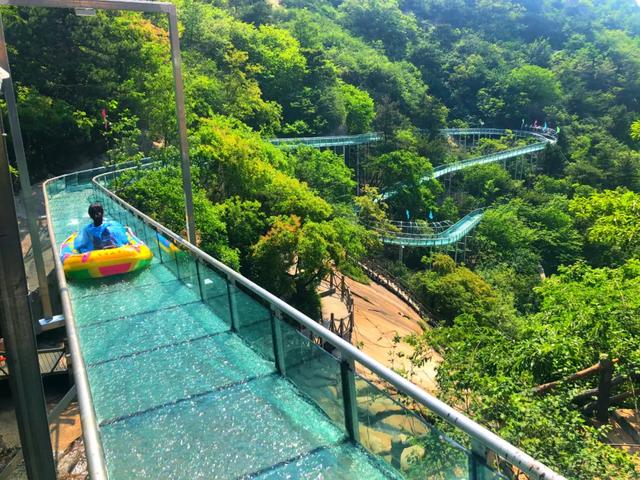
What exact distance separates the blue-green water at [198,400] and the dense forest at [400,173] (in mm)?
4544

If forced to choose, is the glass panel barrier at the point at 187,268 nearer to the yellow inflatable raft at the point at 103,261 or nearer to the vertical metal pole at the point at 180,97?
the yellow inflatable raft at the point at 103,261

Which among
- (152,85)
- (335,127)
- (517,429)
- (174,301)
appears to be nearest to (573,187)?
(335,127)

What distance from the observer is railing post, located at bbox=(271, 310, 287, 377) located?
4.73 meters

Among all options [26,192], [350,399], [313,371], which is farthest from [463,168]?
[350,399]

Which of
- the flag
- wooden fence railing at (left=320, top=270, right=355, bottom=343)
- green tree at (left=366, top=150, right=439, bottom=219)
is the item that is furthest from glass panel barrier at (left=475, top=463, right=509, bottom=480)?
green tree at (left=366, top=150, right=439, bottom=219)

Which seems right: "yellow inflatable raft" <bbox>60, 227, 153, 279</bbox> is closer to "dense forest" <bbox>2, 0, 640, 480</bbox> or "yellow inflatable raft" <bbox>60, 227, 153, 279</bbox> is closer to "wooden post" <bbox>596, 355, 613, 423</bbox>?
"dense forest" <bbox>2, 0, 640, 480</bbox>

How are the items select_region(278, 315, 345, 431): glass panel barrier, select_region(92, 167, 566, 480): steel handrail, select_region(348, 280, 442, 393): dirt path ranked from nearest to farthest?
select_region(92, 167, 566, 480): steel handrail → select_region(278, 315, 345, 431): glass panel barrier → select_region(348, 280, 442, 393): dirt path

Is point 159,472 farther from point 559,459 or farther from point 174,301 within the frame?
point 559,459

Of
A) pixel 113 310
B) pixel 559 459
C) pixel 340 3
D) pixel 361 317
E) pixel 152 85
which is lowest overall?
pixel 361 317

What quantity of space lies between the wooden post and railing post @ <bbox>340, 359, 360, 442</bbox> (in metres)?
7.75

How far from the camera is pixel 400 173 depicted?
39656 millimetres

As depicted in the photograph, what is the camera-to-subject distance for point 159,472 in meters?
3.53

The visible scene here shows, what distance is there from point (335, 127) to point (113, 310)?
4104 centimetres

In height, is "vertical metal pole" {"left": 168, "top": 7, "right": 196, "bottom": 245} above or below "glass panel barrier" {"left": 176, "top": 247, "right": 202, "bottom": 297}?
above
